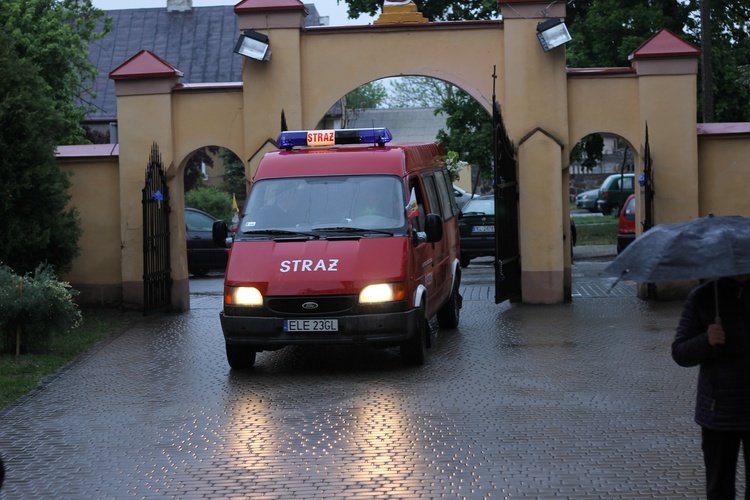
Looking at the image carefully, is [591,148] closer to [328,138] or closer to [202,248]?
[202,248]

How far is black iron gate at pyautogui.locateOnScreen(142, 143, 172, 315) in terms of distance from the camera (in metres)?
17.1

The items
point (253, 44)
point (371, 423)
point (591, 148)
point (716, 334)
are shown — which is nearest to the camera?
point (716, 334)

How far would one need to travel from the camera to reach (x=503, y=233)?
17266 mm

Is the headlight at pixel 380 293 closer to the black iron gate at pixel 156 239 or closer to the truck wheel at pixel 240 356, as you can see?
the truck wheel at pixel 240 356

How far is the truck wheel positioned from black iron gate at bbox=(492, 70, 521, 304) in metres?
5.37

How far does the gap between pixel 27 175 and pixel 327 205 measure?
19.1 ft

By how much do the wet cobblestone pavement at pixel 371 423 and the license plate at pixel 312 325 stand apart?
52cm

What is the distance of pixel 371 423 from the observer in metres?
9.45

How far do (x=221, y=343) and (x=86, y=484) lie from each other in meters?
6.88

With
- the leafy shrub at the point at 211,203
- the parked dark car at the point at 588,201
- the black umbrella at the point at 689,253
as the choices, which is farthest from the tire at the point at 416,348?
the parked dark car at the point at 588,201

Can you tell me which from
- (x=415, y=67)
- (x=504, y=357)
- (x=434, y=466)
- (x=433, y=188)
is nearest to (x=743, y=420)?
(x=434, y=466)

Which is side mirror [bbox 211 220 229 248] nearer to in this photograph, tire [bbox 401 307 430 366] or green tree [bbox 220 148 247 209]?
tire [bbox 401 307 430 366]

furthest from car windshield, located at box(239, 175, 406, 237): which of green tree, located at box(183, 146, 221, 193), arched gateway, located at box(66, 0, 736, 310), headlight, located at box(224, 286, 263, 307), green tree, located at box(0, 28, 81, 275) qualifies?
green tree, located at box(183, 146, 221, 193)

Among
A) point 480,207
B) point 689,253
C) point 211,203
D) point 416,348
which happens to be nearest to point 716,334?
point 689,253
